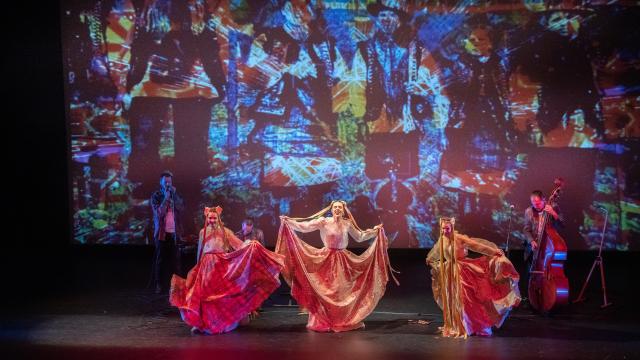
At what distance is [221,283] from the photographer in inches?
263

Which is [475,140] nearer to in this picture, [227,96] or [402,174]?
[402,174]

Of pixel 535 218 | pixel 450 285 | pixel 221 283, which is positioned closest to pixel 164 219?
pixel 221 283

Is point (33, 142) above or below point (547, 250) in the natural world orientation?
above

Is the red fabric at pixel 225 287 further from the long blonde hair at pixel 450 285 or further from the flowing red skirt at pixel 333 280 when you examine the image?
the long blonde hair at pixel 450 285

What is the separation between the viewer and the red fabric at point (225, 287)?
6547 millimetres

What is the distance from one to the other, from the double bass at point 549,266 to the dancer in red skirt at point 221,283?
2.65m

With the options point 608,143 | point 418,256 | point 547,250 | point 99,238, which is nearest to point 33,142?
point 99,238

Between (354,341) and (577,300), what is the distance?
9.56 ft

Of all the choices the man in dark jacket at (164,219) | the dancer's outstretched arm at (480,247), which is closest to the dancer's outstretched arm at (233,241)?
the man in dark jacket at (164,219)

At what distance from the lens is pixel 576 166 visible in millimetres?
9906

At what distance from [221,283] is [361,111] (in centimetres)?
423

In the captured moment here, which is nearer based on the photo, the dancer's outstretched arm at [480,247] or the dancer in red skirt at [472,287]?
the dancer in red skirt at [472,287]

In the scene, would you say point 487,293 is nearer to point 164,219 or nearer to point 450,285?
point 450,285

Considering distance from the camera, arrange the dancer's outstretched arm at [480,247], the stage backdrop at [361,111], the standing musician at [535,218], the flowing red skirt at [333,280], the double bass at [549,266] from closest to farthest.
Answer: the dancer's outstretched arm at [480,247], the flowing red skirt at [333,280], the double bass at [549,266], the standing musician at [535,218], the stage backdrop at [361,111]
